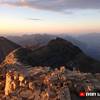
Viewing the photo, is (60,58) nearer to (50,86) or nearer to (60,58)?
→ (60,58)

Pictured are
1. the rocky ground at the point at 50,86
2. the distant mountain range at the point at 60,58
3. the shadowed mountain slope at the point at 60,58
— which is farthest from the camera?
the shadowed mountain slope at the point at 60,58

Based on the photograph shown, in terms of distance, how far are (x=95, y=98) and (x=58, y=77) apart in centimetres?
1219

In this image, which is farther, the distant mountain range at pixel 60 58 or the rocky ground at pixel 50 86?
the distant mountain range at pixel 60 58

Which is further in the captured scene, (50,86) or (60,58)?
(60,58)

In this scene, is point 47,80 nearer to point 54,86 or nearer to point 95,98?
point 54,86

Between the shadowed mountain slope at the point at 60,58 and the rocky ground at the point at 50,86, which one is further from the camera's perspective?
the shadowed mountain slope at the point at 60,58

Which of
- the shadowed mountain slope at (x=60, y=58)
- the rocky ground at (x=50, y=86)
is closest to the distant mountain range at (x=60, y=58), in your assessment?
the shadowed mountain slope at (x=60, y=58)

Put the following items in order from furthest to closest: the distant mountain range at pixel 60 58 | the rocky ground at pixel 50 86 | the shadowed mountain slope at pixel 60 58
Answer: the shadowed mountain slope at pixel 60 58 < the distant mountain range at pixel 60 58 < the rocky ground at pixel 50 86

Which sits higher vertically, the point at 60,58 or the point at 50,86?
the point at 60,58

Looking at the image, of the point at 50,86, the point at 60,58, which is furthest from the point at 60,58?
the point at 50,86

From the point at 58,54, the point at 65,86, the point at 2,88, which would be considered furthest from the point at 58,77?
the point at 58,54

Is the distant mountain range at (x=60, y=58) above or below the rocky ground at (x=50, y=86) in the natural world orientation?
above

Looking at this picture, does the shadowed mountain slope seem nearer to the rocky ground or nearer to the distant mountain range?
the distant mountain range

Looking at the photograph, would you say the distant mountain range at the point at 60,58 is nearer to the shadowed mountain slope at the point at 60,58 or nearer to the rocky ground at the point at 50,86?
the shadowed mountain slope at the point at 60,58
